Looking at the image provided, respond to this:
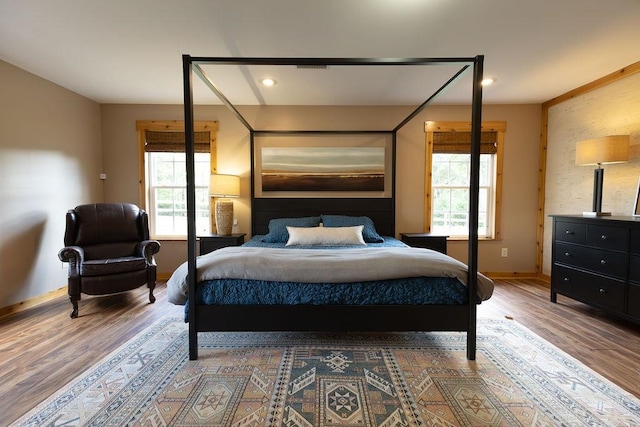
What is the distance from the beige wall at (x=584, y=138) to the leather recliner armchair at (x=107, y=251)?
5.28m

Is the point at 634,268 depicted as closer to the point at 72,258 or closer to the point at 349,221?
the point at 349,221

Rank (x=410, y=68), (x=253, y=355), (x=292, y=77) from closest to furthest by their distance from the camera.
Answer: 1. (x=253, y=355)
2. (x=410, y=68)
3. (x=292, y=77)

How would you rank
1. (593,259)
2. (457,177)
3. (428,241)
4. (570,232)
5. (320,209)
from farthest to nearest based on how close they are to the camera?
1. (457,177)
2. (320,209)
3. (428,241)
4. (570,232)
5. (593,259)

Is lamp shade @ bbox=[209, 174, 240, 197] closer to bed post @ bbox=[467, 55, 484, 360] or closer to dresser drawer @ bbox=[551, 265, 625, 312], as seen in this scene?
bed post @ bbox=[467, 55, 484, 360]

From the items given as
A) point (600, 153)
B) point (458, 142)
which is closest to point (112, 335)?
point (458, 142)

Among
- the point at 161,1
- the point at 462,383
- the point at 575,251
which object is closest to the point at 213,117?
the point at 161,1

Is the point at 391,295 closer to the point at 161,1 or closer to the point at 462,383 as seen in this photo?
the point at 462,383

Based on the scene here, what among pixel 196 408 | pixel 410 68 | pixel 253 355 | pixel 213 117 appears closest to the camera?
pixel 196 408

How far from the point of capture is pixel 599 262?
263 cm

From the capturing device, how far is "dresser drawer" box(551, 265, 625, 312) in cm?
248

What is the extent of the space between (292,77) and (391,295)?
8.20 feet

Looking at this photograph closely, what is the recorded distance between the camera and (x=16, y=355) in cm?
203

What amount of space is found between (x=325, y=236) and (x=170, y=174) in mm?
2650

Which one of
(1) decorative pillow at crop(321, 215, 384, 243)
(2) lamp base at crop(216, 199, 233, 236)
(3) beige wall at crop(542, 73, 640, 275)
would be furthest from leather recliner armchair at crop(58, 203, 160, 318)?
(3) beige wall at crop(542, 73, 640, 275)
